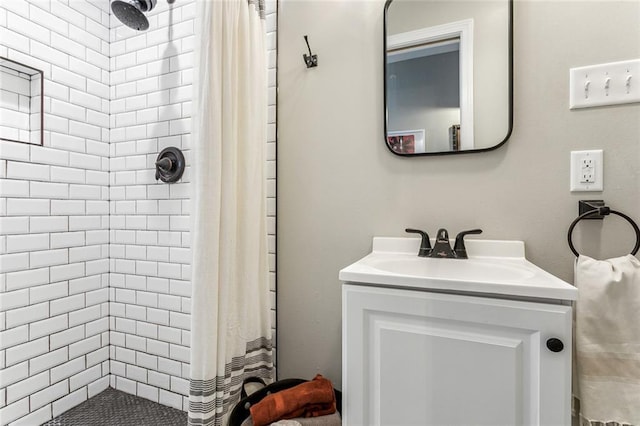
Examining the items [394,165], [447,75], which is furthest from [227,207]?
[447,75]

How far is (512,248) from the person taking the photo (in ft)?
3.70

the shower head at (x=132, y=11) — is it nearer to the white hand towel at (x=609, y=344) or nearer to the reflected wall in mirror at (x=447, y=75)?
the reflected wall in mirror at (x=447, y=75)

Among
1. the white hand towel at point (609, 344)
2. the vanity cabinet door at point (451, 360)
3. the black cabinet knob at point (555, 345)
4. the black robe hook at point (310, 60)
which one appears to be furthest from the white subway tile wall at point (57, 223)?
the white hand towel at point (609, 344)

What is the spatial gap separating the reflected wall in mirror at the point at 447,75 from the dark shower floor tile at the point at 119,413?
157 centimetres

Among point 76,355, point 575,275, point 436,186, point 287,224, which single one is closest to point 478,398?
point 575,275

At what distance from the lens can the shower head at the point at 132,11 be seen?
1.30m

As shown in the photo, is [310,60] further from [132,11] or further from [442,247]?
[442,247]

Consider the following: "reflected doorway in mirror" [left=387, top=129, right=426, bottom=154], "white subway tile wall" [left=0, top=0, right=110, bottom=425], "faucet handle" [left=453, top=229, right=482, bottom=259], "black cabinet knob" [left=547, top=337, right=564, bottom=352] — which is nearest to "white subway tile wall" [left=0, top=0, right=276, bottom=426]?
"white subway tile wall" [left=0, top=0, right=110, bottom=425]

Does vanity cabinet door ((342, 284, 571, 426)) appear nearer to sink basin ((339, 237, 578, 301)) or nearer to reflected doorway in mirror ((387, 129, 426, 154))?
sink basin ((339, 237, 578, 301))

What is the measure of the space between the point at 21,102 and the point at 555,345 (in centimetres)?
210

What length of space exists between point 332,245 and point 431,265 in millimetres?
435

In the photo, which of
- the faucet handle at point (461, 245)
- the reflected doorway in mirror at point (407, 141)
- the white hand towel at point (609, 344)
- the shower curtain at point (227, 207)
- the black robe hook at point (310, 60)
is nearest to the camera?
the white hand towel at point (609, 344)

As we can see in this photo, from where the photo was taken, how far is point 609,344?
91 centimetres

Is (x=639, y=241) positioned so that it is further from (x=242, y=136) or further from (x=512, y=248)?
(x=242, y=136)
